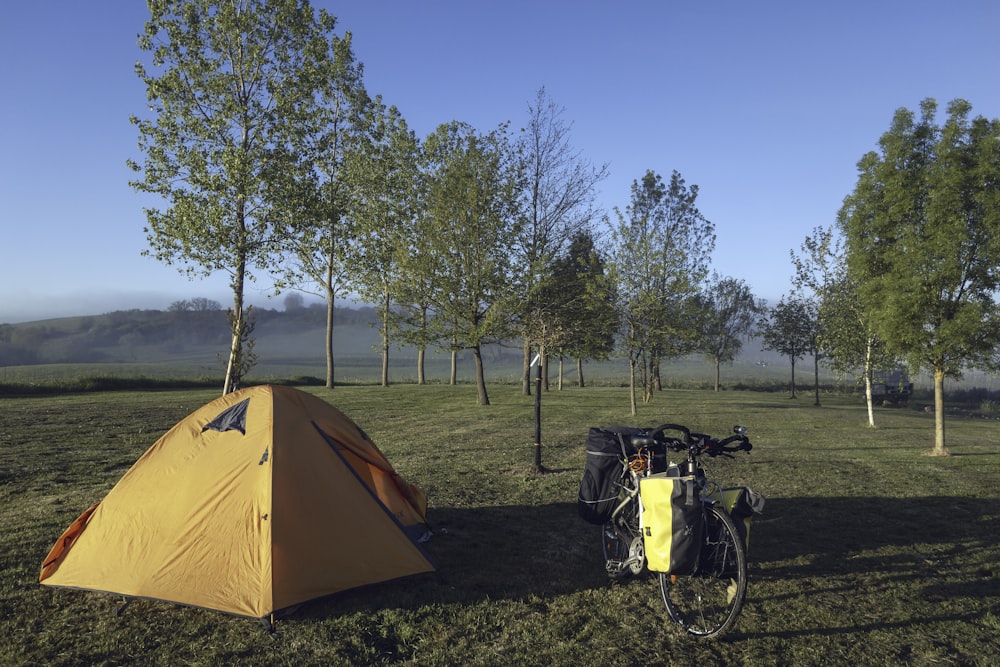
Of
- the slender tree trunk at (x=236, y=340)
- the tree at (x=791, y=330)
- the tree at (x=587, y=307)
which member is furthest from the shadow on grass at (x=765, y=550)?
the tree at (x=791, y=330)

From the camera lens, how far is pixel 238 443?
19.9ft

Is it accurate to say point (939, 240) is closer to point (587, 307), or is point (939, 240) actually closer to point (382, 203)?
point (587, 307)

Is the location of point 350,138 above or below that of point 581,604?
above

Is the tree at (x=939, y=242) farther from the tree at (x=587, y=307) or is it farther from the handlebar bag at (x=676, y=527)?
the handlebar bag at (x=676, y=527)

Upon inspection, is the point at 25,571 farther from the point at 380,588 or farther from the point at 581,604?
the point at 581,604

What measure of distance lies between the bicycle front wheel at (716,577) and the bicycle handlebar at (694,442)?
533 millimetres

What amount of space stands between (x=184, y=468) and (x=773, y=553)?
281 inches

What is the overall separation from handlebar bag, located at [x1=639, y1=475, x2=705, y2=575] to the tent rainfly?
2.54 metres

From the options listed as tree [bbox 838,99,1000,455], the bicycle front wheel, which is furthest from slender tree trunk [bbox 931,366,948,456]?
the bicycle front wheel

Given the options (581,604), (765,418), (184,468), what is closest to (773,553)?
(581,604)

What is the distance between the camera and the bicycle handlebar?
5059 mm

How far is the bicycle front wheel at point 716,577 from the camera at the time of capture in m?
4.62

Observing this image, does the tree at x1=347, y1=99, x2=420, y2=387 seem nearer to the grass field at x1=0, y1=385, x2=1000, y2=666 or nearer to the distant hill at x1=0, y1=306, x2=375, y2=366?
the grass field at x1=0, y1=385, x2=1000, y2=666

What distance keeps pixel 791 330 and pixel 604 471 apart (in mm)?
41565
